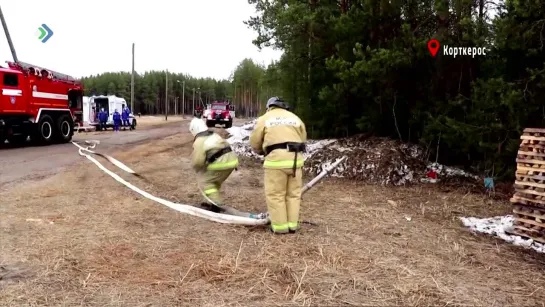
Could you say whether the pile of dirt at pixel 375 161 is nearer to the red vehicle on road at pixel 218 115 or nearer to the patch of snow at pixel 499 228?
the patch of snow at pixel 499 228

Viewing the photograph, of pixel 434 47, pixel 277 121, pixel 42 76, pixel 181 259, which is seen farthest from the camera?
pixel 42 76

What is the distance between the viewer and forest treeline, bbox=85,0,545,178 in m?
7.90

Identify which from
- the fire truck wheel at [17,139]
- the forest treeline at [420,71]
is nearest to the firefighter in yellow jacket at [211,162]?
the forest treeline at [420,71]

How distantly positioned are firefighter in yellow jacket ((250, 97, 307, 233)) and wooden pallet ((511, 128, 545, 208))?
2.79 metres

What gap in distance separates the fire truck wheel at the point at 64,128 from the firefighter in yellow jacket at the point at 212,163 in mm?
12304

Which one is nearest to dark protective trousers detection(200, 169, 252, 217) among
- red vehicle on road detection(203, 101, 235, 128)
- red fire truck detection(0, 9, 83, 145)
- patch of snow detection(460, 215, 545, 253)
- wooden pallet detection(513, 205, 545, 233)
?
patch of snow detection(460, 215, 545, 253)

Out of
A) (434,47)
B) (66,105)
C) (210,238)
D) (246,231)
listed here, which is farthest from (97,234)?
(66,105)

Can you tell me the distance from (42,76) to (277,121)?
13311 mm

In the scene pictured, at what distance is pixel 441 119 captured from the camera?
9.48 metres

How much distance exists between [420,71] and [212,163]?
6416 mm

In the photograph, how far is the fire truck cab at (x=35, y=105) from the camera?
14180 millimetres

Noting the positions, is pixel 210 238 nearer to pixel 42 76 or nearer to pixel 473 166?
pixel 473 166

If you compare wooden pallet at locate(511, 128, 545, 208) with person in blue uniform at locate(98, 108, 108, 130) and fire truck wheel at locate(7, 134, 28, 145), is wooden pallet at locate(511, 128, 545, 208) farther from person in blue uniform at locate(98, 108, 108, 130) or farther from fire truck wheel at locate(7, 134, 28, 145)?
person in blue uniform at locate(98, 108, 108, 130)

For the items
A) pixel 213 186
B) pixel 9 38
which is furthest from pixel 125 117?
pixel 213 186
